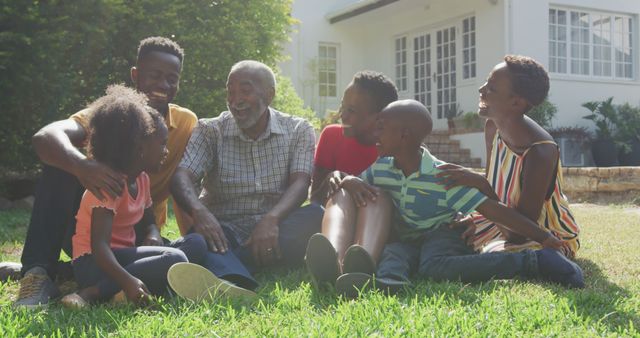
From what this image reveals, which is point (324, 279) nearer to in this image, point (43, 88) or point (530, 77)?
point (530, 77)

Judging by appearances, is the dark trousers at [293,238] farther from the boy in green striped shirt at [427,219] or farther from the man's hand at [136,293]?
the man's hand at [136,293]

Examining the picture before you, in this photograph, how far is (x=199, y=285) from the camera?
2.86 metres

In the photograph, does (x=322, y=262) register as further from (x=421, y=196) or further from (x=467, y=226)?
(x=467, y=226)

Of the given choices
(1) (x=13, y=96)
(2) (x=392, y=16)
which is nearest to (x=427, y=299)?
(1) (x=13, y=96)

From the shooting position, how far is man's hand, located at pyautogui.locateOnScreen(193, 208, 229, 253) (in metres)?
3.37

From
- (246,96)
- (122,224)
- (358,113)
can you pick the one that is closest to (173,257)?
(122,224)

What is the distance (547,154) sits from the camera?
134 inches

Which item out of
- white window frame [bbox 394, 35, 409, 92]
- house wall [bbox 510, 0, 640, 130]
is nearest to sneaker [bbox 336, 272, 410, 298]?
house wall [bbox 510, 0, 640, 130]

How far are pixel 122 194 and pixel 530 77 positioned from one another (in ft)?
7.36

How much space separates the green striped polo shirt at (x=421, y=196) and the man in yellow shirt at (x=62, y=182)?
129 centimetres

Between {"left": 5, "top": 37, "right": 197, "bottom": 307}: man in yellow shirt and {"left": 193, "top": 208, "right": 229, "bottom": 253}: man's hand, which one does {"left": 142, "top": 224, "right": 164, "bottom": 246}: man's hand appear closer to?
{"left": 5, "top": 37, "right": 197, "bottom": 307}: man in yellow shirt

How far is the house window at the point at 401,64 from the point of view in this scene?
15.3m

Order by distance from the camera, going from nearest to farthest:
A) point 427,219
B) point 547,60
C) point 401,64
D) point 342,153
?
point 427,219
point 342,153
point 547,60
point 401,64

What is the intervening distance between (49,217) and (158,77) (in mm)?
1124
